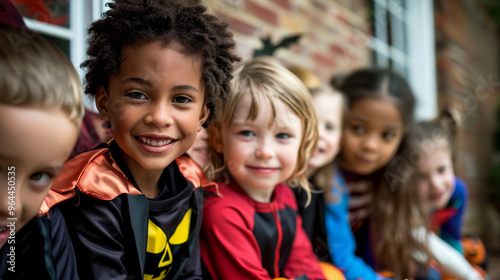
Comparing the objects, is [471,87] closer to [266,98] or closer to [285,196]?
[285,196]

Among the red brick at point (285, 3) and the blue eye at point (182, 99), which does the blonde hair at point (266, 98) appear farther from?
the red brick at point (285, 3)

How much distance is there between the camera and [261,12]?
1.73m

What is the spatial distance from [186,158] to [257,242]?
0.82ft

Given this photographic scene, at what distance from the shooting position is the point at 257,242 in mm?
988

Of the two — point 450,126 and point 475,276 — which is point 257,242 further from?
Answer: point 450,126

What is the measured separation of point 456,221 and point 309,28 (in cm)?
112

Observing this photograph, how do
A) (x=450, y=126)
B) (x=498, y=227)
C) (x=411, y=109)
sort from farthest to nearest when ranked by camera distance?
(x=498, y=227)
(x=450, y=126)
(x=411, y=109)

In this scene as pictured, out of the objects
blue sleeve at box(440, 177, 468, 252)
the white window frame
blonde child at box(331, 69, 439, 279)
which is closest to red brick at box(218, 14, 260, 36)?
blonde child at box(331, 69, 439, 279)

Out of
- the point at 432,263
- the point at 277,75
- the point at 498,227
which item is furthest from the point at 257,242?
the point at 498,227

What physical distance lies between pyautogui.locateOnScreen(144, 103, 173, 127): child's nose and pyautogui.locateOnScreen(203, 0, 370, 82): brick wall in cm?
71

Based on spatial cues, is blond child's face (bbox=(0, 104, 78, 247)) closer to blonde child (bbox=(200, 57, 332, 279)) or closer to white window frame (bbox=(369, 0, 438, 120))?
blonde child (bbox=(200, 57, 332, 279))

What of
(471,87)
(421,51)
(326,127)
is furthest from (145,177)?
(471,87)

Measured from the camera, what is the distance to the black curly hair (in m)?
0.70

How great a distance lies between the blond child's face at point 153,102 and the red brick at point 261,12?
983mm
